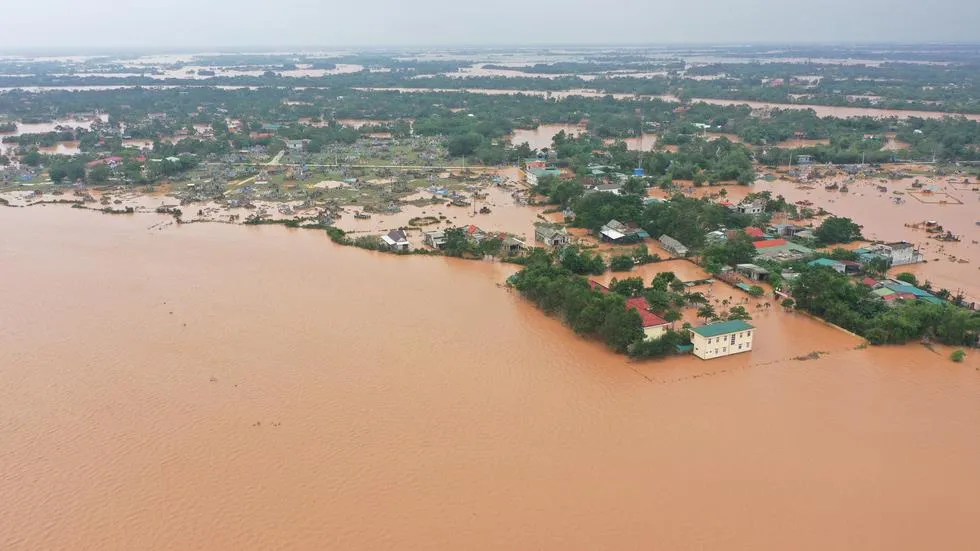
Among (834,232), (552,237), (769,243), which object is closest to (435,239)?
→ (552,237)

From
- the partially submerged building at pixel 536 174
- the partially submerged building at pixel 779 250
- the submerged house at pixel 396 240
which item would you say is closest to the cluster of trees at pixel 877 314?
the partially submerged building at pixel 779 250

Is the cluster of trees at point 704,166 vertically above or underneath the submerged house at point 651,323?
above

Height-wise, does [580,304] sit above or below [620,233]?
above

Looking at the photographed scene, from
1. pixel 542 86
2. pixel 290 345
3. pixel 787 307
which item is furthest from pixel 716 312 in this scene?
pixel 542 86

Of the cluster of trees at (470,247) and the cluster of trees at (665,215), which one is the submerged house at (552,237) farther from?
the cluster of trees at (665,215)

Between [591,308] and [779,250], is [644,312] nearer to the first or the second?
[591,308]

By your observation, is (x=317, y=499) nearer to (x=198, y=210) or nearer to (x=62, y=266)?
(x=62, y=266)
